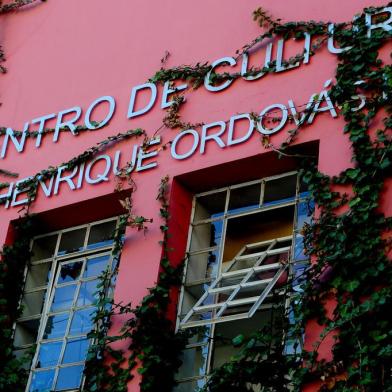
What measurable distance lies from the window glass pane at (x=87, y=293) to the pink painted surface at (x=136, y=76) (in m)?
0.62

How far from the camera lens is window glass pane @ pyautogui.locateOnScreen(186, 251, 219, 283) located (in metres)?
11.2

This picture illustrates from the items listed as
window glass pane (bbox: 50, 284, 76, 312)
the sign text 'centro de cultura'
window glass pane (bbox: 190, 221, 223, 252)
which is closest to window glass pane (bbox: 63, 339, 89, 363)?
window glass pane (bbox: 50, 284, 76, 312)

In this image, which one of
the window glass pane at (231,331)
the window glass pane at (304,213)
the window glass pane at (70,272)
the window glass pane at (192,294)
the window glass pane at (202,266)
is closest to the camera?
the window glass pane at (231,331)

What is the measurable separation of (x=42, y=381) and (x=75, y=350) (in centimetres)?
45

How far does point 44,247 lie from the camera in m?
12.5

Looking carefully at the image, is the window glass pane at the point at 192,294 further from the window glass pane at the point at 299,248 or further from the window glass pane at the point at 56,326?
the window glass pane at the point at 56,326

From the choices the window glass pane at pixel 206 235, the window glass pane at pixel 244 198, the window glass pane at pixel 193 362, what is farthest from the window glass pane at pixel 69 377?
the window glass pane at pixel 244 198

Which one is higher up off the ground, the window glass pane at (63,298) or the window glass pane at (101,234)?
the window glass pane at (101,234)

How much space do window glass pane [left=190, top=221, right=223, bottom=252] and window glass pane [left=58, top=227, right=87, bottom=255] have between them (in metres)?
1.46

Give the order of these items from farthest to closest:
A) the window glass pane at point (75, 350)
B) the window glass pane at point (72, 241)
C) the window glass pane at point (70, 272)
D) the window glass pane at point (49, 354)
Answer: the window glass pane at point (72, 241) < the window glass pane at point (70, 272) < the window glass pane at point (49, 354) < the window glass pane at point (75, 350)

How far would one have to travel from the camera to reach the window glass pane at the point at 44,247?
40.8ft

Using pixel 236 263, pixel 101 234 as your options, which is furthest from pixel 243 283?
pixel 101 234

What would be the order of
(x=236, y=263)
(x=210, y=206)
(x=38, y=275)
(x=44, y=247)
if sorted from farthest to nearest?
(x=44, y=247), (x=38, y=275), (x=210, y=206), (x=236, y=263)

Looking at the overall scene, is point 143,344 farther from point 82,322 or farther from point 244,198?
point 244,198
